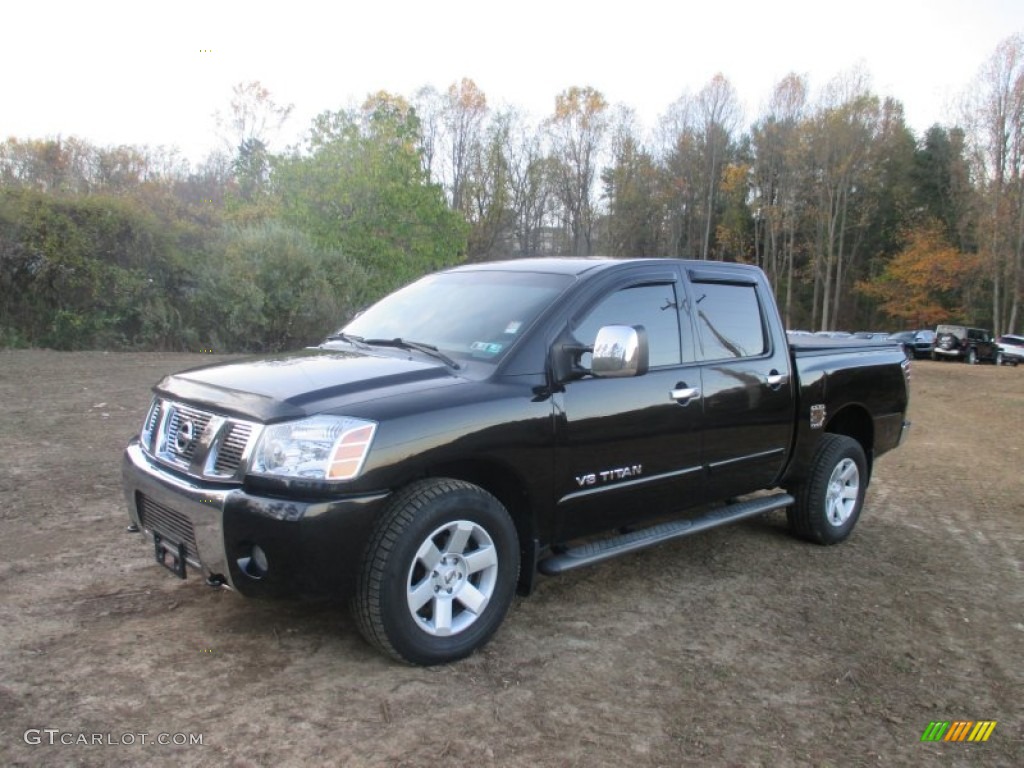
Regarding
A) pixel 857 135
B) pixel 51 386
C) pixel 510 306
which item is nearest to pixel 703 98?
pixel 857 135

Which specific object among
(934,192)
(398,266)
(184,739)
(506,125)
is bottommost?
(184,739)

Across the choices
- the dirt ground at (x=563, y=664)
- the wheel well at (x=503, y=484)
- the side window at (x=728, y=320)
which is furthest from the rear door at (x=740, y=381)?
the wheel well at (x=503, y=484)

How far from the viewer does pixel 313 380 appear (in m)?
3.54

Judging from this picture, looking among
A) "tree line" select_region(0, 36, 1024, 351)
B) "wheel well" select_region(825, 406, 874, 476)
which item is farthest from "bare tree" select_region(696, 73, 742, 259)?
"wheel well" select_region(825, 406, 874, 476)

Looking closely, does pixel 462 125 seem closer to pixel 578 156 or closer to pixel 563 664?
pixel 578 156

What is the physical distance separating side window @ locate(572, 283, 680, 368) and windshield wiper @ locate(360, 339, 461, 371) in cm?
75

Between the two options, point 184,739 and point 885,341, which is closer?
point 184,739

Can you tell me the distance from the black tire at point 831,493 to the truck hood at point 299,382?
301 cm

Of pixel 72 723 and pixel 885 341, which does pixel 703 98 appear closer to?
pixel 885 341

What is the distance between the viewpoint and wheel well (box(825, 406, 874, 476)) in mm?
5945

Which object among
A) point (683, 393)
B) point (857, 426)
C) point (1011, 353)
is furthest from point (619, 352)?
point (1011, 353)

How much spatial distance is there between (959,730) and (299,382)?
122 inches

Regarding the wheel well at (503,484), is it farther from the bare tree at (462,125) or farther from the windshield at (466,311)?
the bare tree at (462,125)

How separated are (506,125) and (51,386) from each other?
4375 centimetres
